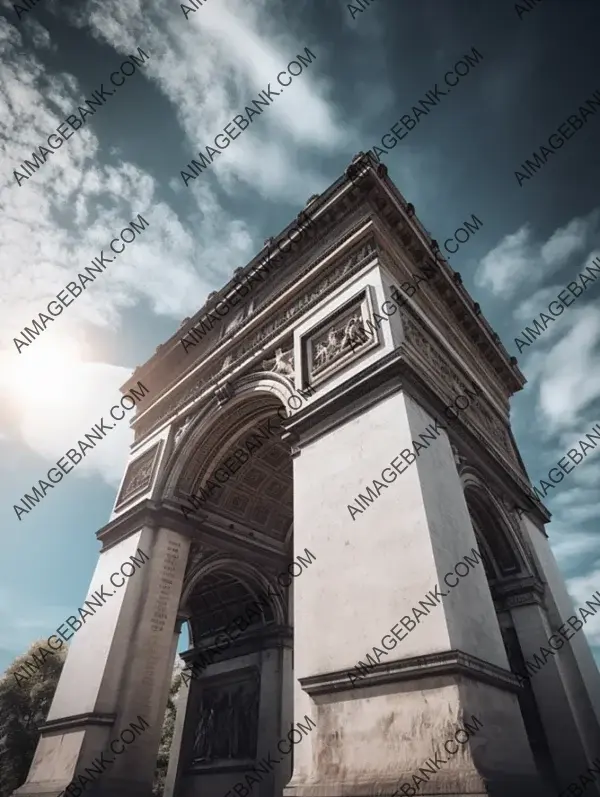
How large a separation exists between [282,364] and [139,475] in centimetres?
521

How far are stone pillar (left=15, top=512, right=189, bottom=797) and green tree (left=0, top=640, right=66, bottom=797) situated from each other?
1319cm

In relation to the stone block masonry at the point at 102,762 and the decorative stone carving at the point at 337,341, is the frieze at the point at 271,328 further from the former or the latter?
the stone block masonry at the point at 102,762

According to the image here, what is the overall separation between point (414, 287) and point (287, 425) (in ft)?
14.6

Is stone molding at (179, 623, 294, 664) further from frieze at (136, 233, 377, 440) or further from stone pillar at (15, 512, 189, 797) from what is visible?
frieze at (136, 233, 377, 440)

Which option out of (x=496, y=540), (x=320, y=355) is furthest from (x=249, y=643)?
(x=320, y=355)

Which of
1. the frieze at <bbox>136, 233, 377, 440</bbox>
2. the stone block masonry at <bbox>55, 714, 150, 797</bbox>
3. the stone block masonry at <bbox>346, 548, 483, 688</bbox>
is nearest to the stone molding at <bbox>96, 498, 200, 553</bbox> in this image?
the frieze at <bbox>136, 233, 377, 440</bbox>

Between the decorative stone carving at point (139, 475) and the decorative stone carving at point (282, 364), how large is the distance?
4.09 metres

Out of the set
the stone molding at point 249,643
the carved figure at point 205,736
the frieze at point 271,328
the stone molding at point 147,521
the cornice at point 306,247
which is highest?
the cornice at point 306,247

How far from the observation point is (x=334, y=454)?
22.4ft

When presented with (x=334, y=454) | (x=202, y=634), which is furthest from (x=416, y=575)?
(x=202, y=634)

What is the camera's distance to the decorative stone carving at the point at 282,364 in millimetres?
9126

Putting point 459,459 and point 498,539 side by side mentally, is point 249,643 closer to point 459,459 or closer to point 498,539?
point 498,539

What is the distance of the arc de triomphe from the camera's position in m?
4.64

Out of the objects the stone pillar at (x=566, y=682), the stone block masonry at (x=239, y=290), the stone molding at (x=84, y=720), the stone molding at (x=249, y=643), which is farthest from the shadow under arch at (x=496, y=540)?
the stone molding at (x=84, y=720)
